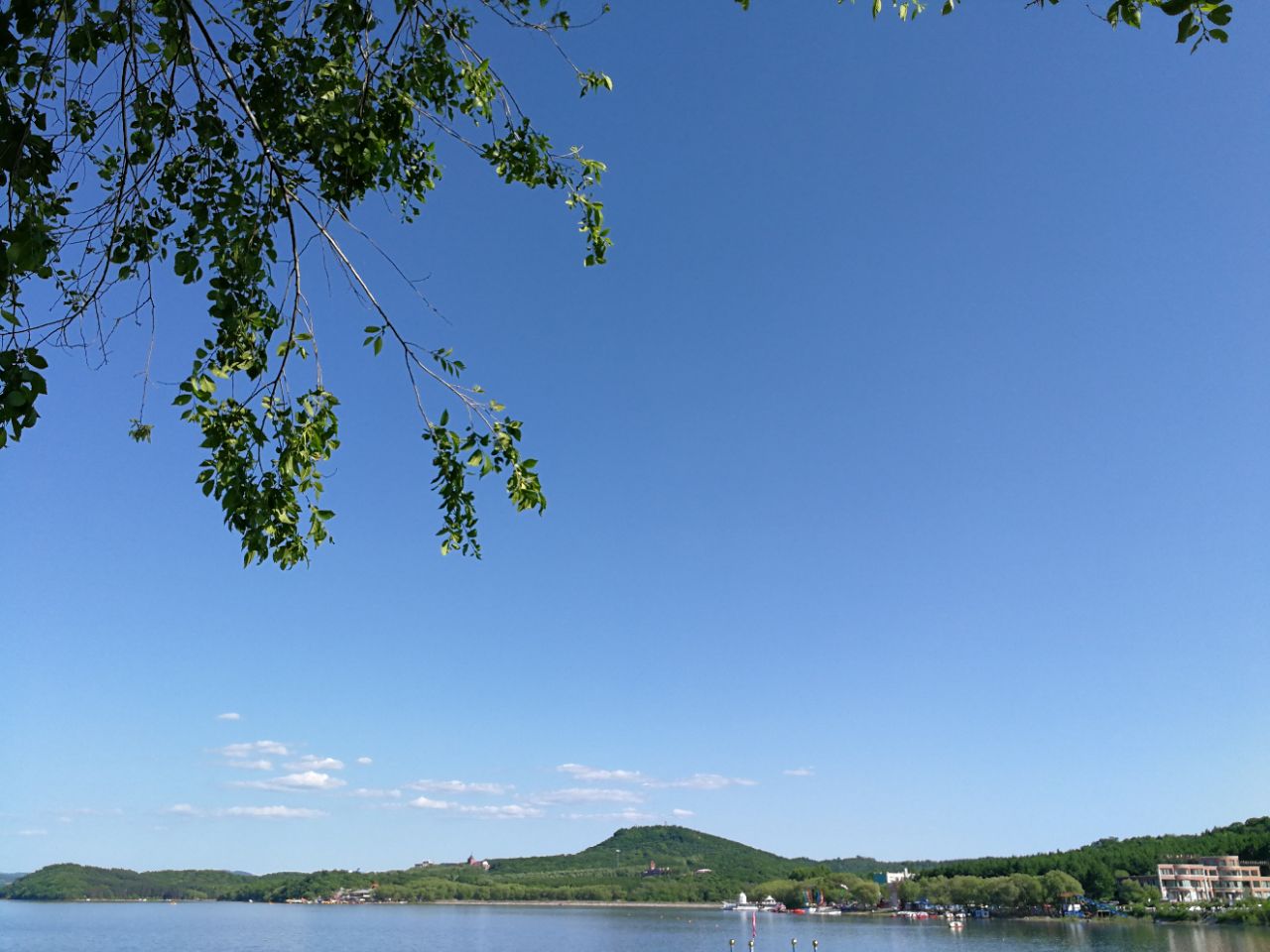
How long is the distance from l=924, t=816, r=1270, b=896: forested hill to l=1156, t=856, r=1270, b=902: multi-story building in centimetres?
551

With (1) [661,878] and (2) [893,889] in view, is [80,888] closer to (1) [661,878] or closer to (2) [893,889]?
(1) [661,878]

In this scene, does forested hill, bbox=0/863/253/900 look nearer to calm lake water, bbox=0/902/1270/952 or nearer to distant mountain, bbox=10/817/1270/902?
distant mountain, bbox=10/817/1270/902

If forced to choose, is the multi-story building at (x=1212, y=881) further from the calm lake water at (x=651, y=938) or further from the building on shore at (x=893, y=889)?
the building on shore at (x=893, y=889)

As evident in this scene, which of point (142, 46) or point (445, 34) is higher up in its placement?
point (445, 34)

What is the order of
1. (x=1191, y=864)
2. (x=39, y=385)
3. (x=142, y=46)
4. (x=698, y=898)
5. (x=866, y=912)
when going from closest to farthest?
(x=39, y=385), (x=142, y=46), (x=1191, y=864), (x=866, y=912), (x=698, y=898)

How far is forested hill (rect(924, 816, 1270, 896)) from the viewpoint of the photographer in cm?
8744

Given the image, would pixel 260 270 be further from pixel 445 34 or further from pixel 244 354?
pixel 445 34

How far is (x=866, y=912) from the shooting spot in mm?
113250

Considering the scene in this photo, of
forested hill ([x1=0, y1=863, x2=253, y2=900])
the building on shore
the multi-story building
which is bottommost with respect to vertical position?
forested hill ([x1=0, y1=863, x2=253, y2=900])

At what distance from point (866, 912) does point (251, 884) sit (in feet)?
472

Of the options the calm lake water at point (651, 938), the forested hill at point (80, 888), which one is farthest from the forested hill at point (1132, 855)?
the forested hill at point (80, 888)

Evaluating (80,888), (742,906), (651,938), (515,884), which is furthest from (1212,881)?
(80,888)

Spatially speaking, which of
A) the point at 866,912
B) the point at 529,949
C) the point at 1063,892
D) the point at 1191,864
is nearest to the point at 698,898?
the point at 866,912

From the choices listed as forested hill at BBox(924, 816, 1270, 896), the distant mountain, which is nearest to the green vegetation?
the distant mountain
